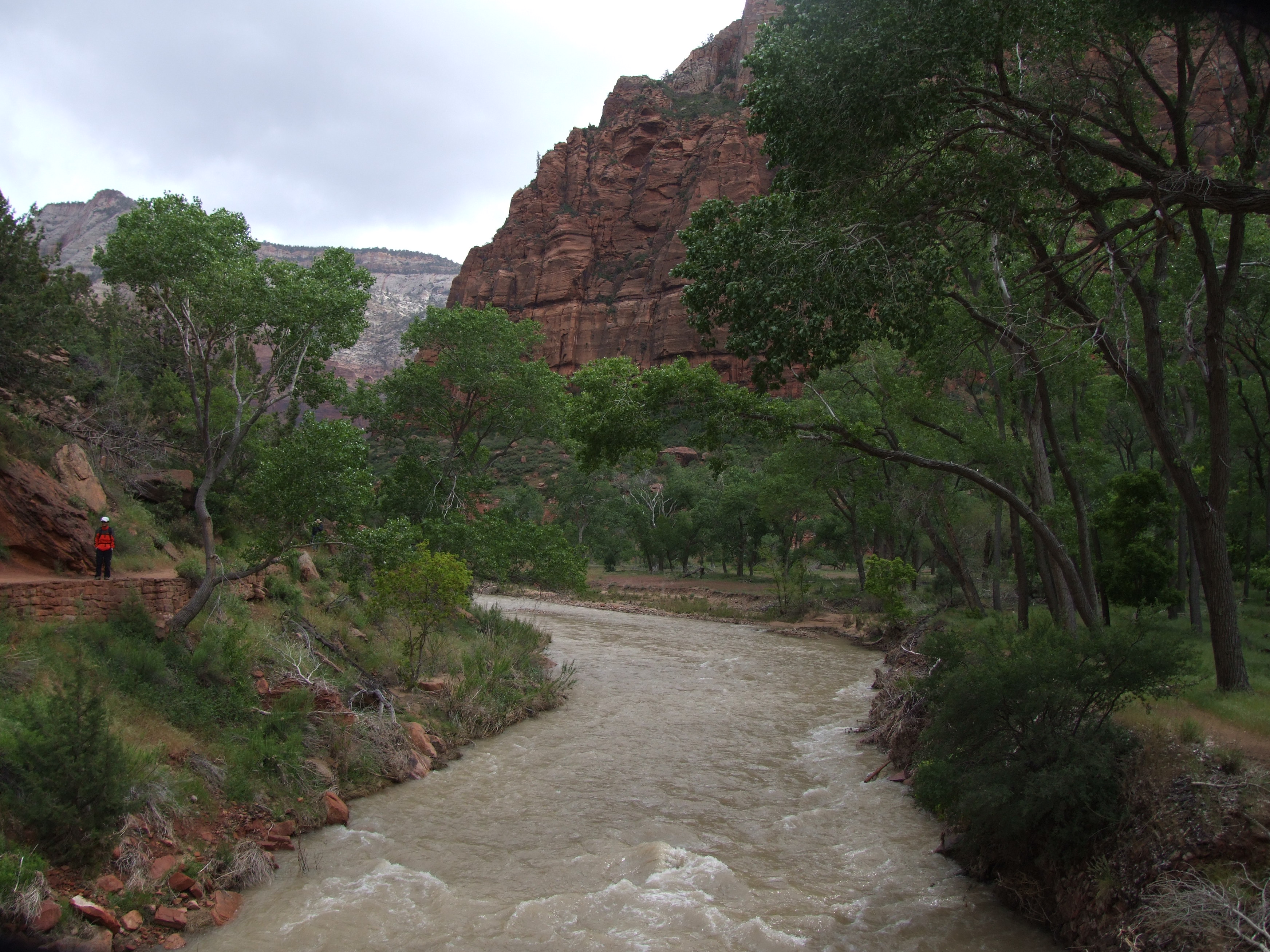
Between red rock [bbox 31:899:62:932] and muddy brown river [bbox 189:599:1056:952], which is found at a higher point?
red rock [bbox 31:899:62:932]

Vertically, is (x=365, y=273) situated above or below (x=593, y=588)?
above

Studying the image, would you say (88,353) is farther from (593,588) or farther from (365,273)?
(593,588)

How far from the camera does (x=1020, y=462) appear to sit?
16891 millimetres

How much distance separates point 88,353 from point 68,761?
22167 millimetres

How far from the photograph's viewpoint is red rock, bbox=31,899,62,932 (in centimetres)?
600

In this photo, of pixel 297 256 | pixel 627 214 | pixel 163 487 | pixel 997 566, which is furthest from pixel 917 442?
pixel 297 256

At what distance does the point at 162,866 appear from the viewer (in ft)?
24.5

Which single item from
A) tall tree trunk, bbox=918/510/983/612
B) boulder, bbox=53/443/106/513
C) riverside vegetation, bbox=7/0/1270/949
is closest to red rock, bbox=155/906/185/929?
riverside vegetation, bbox=7/0/1270/949

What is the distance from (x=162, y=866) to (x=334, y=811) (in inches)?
101

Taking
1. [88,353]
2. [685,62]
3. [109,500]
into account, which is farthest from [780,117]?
[685,62]

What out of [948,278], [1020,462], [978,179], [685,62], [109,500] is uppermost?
[685,62]

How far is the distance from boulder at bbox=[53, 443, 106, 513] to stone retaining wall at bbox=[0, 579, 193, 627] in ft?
9.57

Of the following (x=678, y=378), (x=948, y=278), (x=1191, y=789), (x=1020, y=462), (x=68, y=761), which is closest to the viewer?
(x=1191, y=789)

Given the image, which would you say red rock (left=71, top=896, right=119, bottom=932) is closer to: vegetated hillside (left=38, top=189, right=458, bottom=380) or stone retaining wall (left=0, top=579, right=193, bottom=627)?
stone retaining wall (left=0, top=579, right=193, bottom=627)
